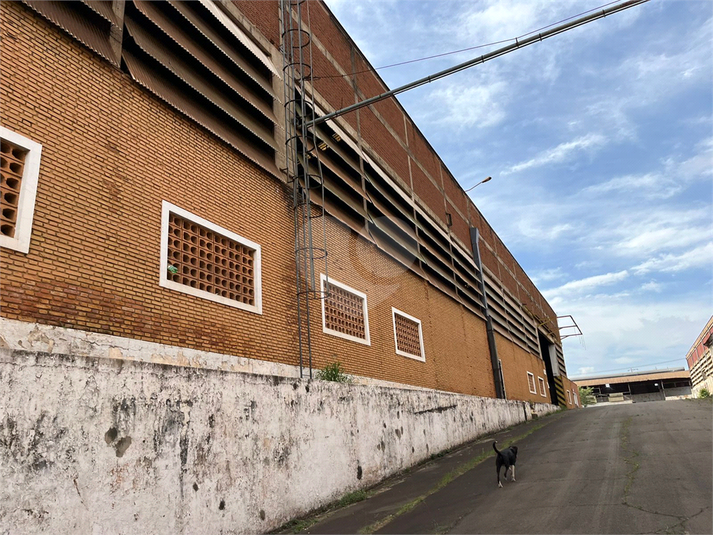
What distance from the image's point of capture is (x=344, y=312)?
12609 millimetres

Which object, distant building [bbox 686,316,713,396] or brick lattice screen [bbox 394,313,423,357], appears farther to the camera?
distant building [bbox 686,316,713,396]

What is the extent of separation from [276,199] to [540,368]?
108 feet

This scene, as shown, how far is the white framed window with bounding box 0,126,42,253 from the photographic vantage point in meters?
6.04

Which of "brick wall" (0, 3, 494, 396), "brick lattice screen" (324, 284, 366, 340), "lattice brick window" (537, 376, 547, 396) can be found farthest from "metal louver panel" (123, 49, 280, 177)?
"lattice brick window" (537, 376, 547, 396)

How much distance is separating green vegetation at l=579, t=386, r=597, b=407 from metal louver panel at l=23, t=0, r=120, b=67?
81933mm

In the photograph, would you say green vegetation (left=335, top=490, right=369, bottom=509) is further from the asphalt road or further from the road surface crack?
the road surface crack

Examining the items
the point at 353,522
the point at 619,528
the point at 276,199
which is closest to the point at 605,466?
the point at 619,528

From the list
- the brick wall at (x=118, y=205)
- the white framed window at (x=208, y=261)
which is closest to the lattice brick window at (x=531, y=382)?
the brick wall at (x=118, y=205)

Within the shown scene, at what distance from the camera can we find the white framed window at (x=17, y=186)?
238 inches

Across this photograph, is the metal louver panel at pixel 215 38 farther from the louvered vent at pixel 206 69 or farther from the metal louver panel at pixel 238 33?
the metal louver panel at pixel 238 33

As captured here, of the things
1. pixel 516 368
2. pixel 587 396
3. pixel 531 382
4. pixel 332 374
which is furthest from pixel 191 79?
pixel 587 396

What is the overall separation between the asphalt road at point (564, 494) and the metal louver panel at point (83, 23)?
7.30 meters

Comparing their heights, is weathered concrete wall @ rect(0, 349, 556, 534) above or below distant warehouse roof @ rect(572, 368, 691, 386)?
below

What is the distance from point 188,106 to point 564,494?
27.8 feet
